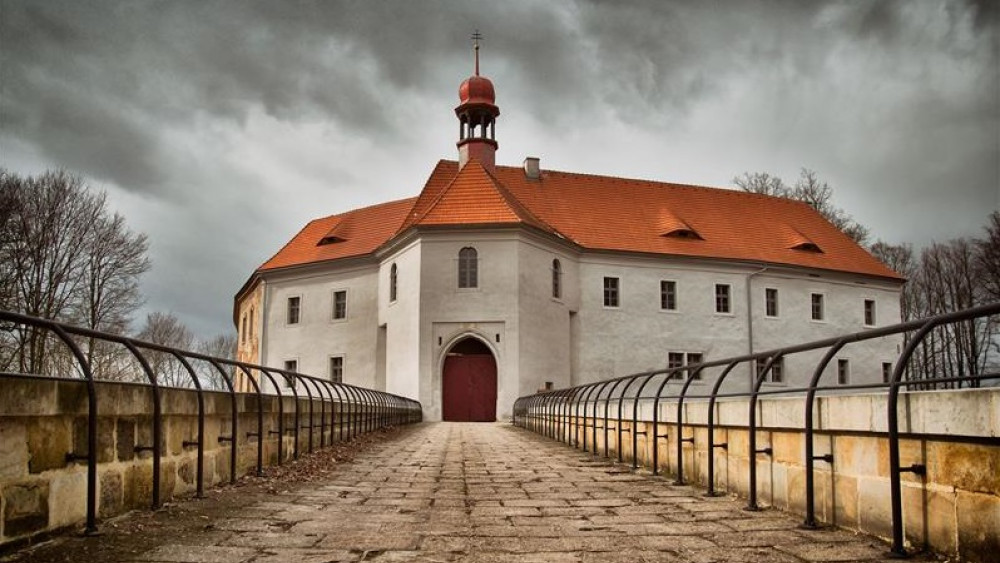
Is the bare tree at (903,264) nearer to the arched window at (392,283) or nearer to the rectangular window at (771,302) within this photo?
the rectangular window at (771,302)

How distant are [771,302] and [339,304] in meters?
20.7

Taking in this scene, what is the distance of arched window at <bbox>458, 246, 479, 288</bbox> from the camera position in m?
35.9

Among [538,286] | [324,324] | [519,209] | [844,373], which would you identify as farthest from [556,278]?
[844,373]

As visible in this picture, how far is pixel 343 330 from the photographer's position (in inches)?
1625

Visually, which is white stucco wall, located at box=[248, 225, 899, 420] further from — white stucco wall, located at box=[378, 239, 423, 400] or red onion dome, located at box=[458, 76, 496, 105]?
red onion dome, located at box=[458, 76, 496, 105]

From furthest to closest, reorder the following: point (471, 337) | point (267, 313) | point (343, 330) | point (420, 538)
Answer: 1. point (267, 313)
2. point (343, 330)
3. point (471, 337)
4. point (420, 538)

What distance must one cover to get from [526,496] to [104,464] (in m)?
3.88

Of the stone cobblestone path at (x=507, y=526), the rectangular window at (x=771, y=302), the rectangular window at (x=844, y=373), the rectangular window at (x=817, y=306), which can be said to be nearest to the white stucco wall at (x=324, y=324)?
the rectangular window at (x=771, y=302)

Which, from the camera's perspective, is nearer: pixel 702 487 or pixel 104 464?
pixel 104 464

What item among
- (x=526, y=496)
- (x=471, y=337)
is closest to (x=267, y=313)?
(x=471, y=337)

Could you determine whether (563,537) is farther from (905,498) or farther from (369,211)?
(369,211)

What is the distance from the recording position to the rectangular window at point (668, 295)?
41.5 metres

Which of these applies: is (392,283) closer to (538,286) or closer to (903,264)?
(538,286)

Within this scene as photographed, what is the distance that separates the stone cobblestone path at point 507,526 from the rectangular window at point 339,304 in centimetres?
3192
